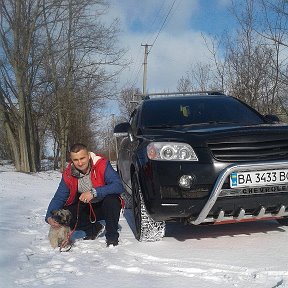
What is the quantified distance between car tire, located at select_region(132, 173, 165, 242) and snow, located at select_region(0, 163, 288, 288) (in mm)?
75

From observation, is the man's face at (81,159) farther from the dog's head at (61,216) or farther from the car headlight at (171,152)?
the car headlight at (171,152)

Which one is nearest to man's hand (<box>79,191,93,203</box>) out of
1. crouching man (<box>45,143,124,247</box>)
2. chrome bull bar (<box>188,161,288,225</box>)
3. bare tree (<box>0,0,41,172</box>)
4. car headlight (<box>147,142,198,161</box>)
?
crouching man (<box>45,143,124,247</box>)

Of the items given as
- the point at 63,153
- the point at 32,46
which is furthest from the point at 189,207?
the point at 63,153

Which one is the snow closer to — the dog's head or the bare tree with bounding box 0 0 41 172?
the dog's head

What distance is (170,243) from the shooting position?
3.96 metres

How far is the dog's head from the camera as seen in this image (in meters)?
3.84

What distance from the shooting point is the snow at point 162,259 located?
2879mm

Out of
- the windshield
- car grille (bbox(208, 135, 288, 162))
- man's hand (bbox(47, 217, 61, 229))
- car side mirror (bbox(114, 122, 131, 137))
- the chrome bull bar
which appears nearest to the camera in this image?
the chrome bull bar

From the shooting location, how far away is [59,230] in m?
3.83

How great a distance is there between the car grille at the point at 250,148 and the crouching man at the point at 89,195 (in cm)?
104

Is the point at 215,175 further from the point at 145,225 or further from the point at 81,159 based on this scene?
the point at 81,159

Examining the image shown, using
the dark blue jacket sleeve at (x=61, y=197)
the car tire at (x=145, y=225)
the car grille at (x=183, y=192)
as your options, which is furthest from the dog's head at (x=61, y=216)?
Answer: the car grille at (x=183, y=192)

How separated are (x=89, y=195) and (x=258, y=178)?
1.49 meters

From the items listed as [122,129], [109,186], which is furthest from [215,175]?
[122,129]
